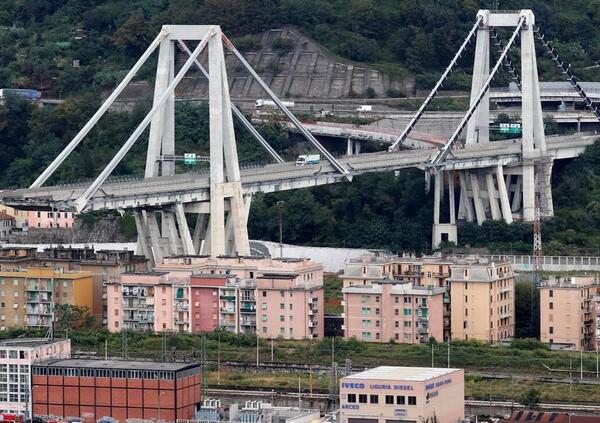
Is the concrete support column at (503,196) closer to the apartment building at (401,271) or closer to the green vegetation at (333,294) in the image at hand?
the green vegetation at (333,294)

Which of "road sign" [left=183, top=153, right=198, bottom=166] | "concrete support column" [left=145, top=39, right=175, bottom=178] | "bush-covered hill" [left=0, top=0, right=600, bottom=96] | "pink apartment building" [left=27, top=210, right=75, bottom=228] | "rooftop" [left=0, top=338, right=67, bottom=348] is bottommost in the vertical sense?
"rooftop" [left=0, top=338, right=67, bottom=348]

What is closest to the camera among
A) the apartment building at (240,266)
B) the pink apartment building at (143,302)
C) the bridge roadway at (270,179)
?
the pink apartment building at (143,302)

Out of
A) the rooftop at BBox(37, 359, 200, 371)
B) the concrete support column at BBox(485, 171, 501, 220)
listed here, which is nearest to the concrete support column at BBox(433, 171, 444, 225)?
the concrete support column at BBox(485, 171, 501, 220)

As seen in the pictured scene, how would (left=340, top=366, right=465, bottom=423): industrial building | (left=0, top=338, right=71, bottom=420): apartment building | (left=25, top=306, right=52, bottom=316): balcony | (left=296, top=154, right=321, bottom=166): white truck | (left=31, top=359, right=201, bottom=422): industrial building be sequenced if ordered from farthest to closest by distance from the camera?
(left=296, top=154, right=321, bottom=166): white truck < (left=25, top=306, right=52, bottom=316): balcony < (left=0, top=338, right=71, bottom=420): apartment building < (left=31, top=359, right=201, bottom=422): industrial building < (left=340, top=366, right=465, bottom=423): industrial building

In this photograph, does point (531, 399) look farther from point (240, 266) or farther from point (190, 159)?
point (190, 159)

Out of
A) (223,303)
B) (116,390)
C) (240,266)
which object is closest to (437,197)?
(240,266)

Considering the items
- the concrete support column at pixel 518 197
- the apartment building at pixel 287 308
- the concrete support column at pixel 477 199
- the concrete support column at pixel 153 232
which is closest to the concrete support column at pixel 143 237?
the concrete support column at pixel 153 232

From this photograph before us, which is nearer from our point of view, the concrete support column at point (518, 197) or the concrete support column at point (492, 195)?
the concrete support column at point (492, 195)

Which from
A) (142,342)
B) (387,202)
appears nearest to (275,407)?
(142,342)

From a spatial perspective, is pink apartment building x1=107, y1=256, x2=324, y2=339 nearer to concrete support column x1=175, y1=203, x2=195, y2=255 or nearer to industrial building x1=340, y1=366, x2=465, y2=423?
concrete support column x1=175, y1=203, x2=195, y2=255
